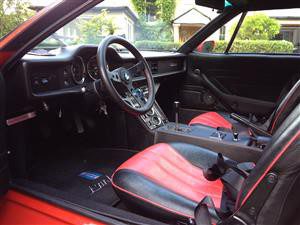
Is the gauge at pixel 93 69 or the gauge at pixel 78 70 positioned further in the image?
the gauge at pixel 93 69

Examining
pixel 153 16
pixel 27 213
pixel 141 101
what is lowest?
pixel 27 213

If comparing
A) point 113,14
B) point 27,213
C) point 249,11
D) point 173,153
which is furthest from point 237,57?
point 27,213

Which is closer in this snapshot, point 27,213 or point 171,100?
point 27,213

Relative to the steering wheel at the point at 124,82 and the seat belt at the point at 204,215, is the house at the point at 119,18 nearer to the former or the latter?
the steering wheel at the point at 124,82

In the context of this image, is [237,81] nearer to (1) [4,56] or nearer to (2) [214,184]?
(2) [214,184]

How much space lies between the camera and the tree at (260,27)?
2.88 meters

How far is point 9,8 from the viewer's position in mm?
1769

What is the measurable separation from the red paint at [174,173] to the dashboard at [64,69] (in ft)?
2.02

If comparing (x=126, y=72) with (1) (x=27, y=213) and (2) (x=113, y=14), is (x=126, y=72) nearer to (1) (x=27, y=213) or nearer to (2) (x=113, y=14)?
(2) (x=113, y=14)

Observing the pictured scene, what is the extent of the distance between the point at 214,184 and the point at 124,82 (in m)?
0.83

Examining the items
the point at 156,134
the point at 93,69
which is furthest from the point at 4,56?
the point at 156,134

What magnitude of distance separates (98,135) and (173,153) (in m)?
1.17

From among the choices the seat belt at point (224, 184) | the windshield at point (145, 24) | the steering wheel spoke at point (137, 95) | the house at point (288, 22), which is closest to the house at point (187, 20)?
the windshield at point (145, 24)

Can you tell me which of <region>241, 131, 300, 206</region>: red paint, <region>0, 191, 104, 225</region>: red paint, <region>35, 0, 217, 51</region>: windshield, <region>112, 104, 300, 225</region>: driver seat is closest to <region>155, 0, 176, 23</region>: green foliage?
<region>35, 0, 217, 51</region>: windshield
